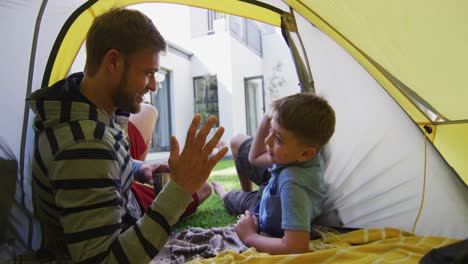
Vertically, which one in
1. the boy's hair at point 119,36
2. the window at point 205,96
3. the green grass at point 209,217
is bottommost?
the green grass at point 209,217

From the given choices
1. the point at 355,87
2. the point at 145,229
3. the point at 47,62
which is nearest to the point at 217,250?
the point at 145,229

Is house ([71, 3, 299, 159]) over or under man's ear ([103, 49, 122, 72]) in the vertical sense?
over

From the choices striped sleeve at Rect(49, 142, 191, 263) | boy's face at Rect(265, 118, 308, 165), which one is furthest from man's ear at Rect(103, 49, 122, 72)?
boy's face at Rect(265, 118, 308, 165)

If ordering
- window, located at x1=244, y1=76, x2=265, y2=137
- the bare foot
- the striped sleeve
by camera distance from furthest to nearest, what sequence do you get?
1. window, located at x1=244, y1=76, x2=265, y2=137
2. the bare foot
3. the striped sleeve

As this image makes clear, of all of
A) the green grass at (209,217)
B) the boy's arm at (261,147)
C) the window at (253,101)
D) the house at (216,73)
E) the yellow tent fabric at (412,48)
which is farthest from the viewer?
the window at (253,101)

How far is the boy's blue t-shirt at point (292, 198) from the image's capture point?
3.29ft

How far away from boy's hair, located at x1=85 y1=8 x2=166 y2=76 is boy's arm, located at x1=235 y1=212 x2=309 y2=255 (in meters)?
0.67

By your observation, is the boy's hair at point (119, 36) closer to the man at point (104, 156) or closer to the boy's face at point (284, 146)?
the man at point (104, 156)

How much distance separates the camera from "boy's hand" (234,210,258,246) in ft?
3.86

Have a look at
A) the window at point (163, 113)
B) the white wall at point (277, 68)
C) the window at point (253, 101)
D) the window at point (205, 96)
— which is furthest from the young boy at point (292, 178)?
the window at point (253, 101)

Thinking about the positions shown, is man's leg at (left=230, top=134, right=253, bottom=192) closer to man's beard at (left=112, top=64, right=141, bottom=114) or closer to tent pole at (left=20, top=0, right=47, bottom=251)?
man's beard at (left=112, top=64, right=141, bottom=114)

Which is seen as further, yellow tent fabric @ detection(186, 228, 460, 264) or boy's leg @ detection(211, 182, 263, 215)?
boy's leg @ detection(211, 182, 263, 215)

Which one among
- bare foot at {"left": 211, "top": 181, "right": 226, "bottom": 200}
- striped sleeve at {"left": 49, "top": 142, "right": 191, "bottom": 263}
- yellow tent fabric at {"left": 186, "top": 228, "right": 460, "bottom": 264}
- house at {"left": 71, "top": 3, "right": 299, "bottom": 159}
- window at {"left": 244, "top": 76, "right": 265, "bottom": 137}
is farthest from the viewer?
window at {"left": 244, "top": 76, "right": 265, "bottom": 137}

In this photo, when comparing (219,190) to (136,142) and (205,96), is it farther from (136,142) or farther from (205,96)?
(205,96)
